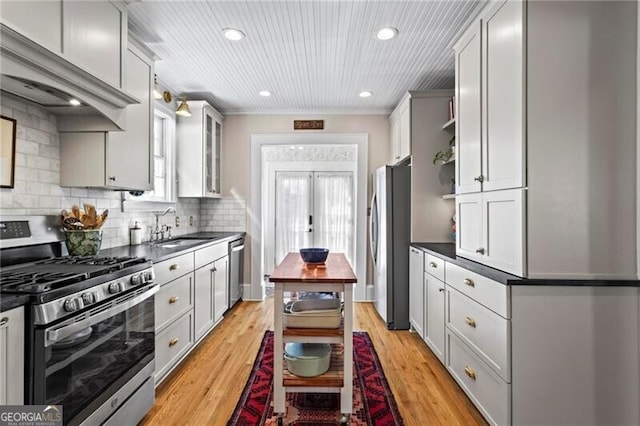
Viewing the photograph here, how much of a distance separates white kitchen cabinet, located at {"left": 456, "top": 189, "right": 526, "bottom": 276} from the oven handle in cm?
205

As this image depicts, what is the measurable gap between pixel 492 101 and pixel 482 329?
4.38 ft

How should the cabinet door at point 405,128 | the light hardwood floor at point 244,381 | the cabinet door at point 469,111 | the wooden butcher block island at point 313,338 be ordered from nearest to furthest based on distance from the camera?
the wooden butcher block island at point 313,338, the light hardwood floor at point 244,381, the cabinet door at point 469,111, the cabinet door at point 405,128

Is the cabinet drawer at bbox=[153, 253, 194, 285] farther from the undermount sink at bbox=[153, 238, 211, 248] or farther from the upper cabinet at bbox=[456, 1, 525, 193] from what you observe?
the upper cabinet at bbox=[456, 1, 525, 193]

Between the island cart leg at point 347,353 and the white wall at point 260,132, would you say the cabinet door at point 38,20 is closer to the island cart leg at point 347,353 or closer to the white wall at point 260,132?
the island cart leg at point 347,353

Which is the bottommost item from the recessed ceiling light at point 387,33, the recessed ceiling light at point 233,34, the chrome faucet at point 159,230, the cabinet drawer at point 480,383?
the cabinet drawer at point 480,383

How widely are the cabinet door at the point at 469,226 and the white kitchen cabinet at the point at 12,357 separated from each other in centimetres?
229

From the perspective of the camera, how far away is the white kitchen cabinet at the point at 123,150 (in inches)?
87.2

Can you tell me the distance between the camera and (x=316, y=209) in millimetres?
6277

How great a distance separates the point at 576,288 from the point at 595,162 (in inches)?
24.6

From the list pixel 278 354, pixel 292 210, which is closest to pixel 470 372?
pixel 278 354

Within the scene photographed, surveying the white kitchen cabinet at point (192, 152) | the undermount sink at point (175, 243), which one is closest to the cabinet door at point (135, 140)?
the undermount sink at point (175, 243)

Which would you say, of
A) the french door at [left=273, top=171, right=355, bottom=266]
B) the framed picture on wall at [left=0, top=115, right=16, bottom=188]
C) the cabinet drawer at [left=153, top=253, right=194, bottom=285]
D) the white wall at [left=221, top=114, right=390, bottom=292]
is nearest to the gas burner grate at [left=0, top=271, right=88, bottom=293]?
the framed picture on wall at [left=0, top=115, right=16, bottom=188]

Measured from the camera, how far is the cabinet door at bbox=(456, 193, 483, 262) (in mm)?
2164

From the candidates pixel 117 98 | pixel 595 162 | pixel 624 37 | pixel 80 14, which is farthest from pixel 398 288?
pixel 80 14
